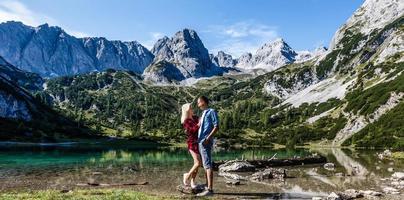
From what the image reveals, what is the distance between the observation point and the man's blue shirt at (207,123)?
24.6 m

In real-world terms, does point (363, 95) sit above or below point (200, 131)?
above

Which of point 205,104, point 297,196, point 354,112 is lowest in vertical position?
point 297,196

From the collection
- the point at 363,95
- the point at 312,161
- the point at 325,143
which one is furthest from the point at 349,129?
the point at 312,161

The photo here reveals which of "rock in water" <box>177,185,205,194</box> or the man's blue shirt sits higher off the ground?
the man's blue shirt

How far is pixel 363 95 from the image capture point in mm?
198625

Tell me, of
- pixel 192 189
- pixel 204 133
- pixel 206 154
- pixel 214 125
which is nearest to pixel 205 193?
pixel 192 189

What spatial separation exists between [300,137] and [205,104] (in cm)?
17150

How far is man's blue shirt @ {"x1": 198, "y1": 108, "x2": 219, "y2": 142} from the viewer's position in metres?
24.6

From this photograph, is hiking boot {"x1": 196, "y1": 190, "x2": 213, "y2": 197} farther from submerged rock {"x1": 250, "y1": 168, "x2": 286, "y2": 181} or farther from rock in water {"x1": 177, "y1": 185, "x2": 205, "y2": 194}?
submerged rock {"x1": 250, "y1": 168, "x2": 286, "y2": 181}

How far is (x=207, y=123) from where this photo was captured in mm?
24719

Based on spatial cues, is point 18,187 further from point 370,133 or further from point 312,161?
point 370,133

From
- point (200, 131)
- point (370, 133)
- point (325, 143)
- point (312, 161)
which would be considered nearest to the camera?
point (200, 131)

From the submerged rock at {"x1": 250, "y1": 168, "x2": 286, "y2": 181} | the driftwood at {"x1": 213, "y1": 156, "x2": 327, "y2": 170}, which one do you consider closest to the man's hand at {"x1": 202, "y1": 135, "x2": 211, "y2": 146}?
the submerged rock at {"x1": 250, "y1": 168, "x2": 286, "y2": 181}

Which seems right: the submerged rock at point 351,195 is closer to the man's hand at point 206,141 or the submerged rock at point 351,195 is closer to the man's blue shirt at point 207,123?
the man's hand at point 206,141
